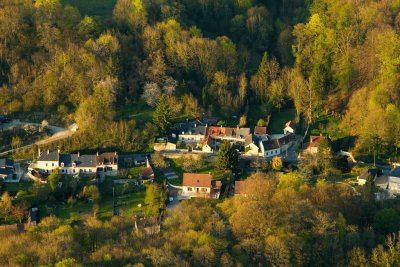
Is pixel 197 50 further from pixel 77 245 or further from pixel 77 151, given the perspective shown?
pixel 77 245

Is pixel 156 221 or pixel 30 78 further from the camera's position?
pixel 30 78

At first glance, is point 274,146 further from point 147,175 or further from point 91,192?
point 91,192

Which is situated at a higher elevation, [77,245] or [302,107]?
[302,107]

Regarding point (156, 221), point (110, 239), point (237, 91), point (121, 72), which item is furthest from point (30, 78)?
point (110, 239)

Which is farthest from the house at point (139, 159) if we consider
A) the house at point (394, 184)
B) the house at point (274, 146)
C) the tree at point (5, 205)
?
the house at point (394, 184)

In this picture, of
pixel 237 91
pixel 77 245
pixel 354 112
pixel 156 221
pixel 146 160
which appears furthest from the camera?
pixel 237 91

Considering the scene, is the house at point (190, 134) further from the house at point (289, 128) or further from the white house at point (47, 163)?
the white house at point (47, 163)
